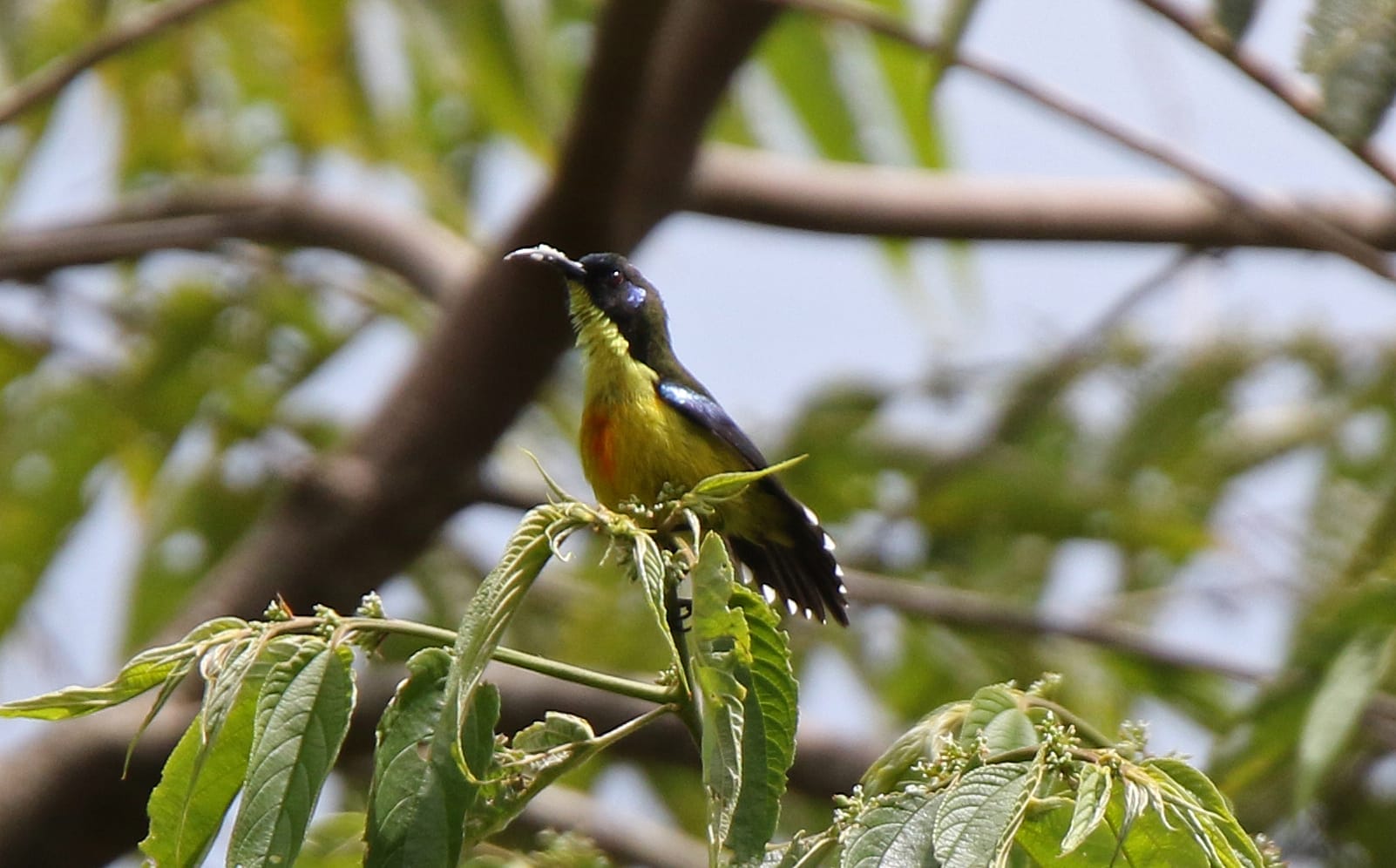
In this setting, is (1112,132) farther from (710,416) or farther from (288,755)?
(288,755)

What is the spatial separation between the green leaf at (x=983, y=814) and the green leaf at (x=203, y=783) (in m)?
0.63

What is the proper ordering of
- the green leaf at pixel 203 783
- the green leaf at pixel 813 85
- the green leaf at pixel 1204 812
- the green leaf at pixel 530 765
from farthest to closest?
the green leaf at pixel 813 85
the green leaf at pixel 530 765
the green leaf at pixel 203 783
the green leaf at pixel 1204 812

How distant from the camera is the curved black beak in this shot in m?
3.21

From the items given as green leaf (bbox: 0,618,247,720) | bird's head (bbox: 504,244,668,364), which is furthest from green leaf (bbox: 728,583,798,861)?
bird's head (bbox: 504,244,668,364)

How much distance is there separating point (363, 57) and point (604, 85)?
5.38ft

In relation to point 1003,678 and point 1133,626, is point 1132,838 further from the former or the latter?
point 1133,626

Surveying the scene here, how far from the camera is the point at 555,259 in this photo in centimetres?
339

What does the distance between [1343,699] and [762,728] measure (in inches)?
57.9

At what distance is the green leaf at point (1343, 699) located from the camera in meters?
2.71

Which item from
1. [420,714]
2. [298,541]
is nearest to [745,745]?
[420,714]

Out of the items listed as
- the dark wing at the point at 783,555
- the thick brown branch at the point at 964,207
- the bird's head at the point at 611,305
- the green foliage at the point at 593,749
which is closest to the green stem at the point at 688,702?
the green foliage at the point at 593,749

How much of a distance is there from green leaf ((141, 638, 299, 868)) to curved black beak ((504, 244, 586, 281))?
158 cm

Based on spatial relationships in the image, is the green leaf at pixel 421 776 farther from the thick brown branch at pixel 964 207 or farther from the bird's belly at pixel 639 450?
the thick brown branch at pixel 964 207

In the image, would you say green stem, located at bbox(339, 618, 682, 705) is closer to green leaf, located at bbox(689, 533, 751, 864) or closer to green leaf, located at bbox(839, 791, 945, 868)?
green leaf, located at bbox(689, 533, 751, 864)
